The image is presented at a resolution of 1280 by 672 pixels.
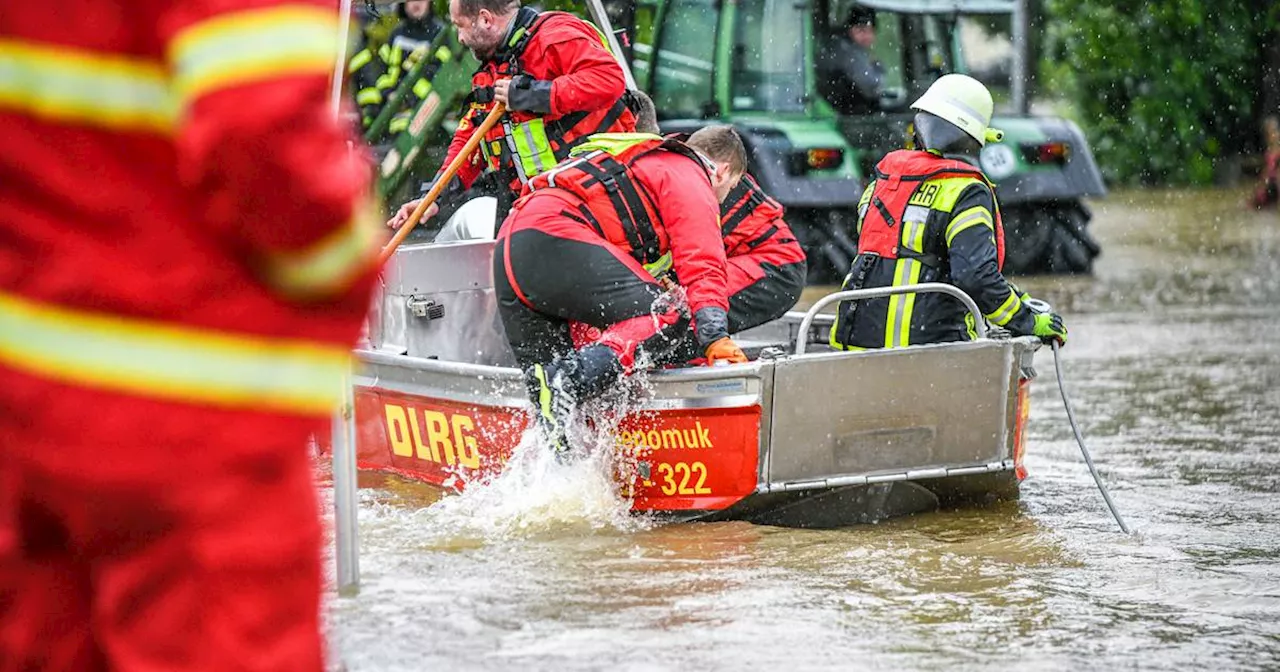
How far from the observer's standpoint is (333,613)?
4.60 m

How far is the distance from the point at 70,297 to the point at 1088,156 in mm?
13525

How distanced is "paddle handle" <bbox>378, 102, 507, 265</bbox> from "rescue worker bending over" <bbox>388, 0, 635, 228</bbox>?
6cm

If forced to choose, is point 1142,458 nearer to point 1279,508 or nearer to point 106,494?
point 1279,508

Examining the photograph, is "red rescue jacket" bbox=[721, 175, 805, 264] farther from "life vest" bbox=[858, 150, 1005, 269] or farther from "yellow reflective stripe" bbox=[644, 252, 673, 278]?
"yellow reflective stripe" bbox=[644, 252, 673, 278]

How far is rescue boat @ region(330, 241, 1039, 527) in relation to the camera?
566 centimetres

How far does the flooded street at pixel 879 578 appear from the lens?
14.3 feet

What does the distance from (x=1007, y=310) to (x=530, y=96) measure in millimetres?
1805

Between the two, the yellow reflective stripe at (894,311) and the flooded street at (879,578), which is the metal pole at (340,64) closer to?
the flooded street at (879,578)

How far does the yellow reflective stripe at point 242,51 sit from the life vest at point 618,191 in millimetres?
4219

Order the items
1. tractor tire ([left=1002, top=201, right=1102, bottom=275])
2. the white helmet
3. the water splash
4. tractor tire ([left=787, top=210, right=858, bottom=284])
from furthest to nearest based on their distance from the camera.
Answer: tractor tire ([left=1002, top=201, right=1102, bottom=275]) → tractor tire ([left=787, top=210, right=858, bottom=284]) → the white helmet → the water splash

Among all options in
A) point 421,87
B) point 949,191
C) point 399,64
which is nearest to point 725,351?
point 949,191

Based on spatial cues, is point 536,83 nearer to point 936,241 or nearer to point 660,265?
point 660,265

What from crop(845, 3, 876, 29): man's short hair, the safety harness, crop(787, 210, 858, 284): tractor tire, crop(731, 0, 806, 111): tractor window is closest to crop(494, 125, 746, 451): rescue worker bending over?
the safety harness

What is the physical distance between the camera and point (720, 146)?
250 inches
